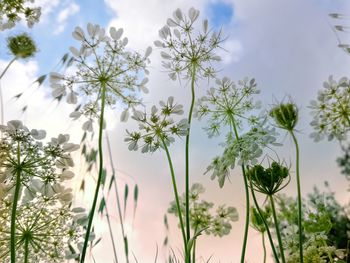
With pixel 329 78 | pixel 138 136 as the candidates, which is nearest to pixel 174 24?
pixel 138 136

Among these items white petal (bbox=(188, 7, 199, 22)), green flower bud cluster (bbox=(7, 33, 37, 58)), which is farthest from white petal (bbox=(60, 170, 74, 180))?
green flower bud cluster (bbox=(7, 33, 37, 58))

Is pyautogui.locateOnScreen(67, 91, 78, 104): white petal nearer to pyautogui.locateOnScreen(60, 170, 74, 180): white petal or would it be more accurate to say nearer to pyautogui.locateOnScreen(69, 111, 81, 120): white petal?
pyautogui.locateOnScreen(69, 111, 81, 120): white petal

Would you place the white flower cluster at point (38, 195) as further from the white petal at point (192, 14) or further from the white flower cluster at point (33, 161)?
Answer: the white petal at point (192, 14)

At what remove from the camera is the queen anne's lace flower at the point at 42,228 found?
6.10ft

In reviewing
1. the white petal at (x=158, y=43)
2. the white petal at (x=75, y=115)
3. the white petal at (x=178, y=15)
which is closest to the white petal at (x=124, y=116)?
the white petal at (x=75, y=115)

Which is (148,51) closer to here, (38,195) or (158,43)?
(158,43)

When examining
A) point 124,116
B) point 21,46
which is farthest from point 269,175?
point 21,46

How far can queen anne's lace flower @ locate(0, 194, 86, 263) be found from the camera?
1860 mm

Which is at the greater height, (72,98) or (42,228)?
(72,98)

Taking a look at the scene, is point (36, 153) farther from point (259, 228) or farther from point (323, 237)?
point (323, 237)

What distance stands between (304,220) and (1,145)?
176cm

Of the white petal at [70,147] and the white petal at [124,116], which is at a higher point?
the white petal at [124,116]

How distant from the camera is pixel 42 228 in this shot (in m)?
1.88

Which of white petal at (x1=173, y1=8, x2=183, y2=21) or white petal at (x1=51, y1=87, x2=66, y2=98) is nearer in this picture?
white petal at (x1=51, y1=87, x2=66, y2=98)
